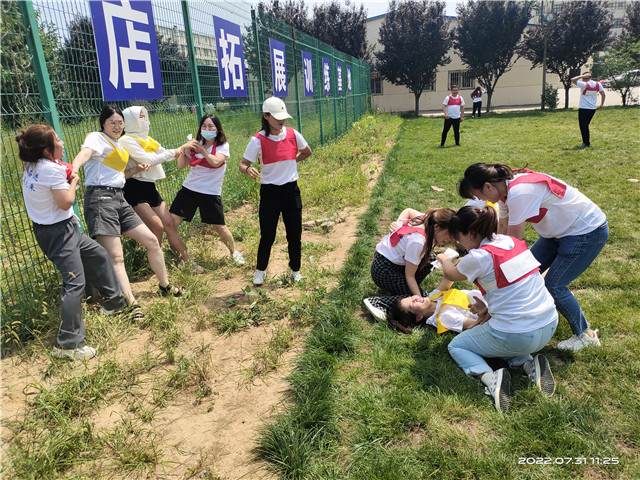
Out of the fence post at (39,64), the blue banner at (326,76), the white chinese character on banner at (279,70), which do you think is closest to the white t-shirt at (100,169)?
the fence post at (39,64)

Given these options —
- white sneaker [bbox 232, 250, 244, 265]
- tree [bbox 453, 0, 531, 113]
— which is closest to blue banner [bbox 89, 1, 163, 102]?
white sneaker [bbox 232, 250, 244, 265]

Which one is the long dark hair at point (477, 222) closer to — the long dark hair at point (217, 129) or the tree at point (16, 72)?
the long dark hair at point (217, 129)

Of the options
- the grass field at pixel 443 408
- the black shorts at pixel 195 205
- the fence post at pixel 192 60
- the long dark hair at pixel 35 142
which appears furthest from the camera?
the fence post at pixel 192 60

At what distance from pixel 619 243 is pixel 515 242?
2.85 meters

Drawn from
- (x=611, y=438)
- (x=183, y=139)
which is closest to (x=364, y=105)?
(x=183, y=139)

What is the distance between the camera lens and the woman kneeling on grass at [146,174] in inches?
153

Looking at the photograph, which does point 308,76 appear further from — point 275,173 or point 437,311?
point 437,311

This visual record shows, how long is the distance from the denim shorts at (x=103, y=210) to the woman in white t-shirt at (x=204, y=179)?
864 millimetres

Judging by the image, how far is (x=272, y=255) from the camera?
16.2 feet

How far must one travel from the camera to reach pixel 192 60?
524 centimetres

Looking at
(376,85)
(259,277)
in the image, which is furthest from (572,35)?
(259,277)

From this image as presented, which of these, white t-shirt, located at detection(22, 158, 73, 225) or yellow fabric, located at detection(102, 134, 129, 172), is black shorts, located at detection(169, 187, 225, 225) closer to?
yellow fabric, located at detection(102, 134, 129, 172)

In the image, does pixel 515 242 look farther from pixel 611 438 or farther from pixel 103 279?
pixel 103 279

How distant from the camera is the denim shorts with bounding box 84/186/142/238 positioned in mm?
3424
